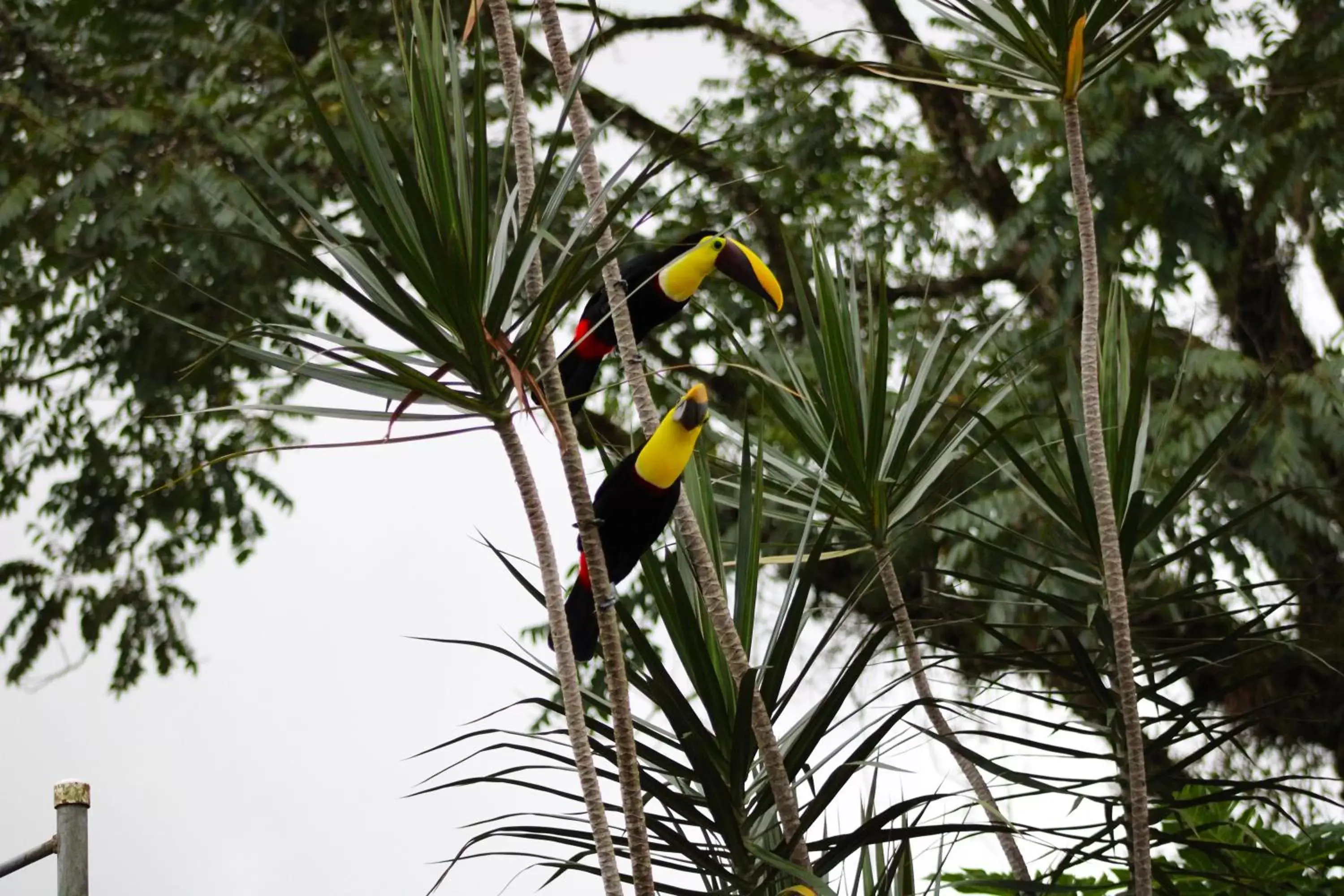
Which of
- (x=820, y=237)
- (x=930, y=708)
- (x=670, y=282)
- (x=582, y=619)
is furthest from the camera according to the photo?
(x=820, y=237)

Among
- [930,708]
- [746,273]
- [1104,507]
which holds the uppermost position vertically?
[746,273]

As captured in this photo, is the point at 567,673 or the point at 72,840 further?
the point at 72,840

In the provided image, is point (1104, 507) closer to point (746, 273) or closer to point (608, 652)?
point (746, 273)

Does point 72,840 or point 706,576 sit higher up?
point 706,576

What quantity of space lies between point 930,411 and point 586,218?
2.83ft

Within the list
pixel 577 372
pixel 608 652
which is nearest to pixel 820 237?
pixel 577 372

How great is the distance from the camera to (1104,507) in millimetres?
1981

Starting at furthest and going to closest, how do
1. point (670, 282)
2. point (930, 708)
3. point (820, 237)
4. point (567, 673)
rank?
point (820, 237) < point (930, 708) < point (670, 282) < point (567, 673)

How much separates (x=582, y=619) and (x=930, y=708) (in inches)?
27.7

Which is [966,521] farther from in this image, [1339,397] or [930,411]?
[930,411]

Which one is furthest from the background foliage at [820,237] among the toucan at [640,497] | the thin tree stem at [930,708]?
the toucan at [640,497]

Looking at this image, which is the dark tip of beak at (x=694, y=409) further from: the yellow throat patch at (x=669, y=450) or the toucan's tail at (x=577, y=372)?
the toucan's tail at (x=577, y=372)

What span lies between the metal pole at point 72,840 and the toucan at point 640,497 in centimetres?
70

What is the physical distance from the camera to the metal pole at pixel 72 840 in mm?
1875
